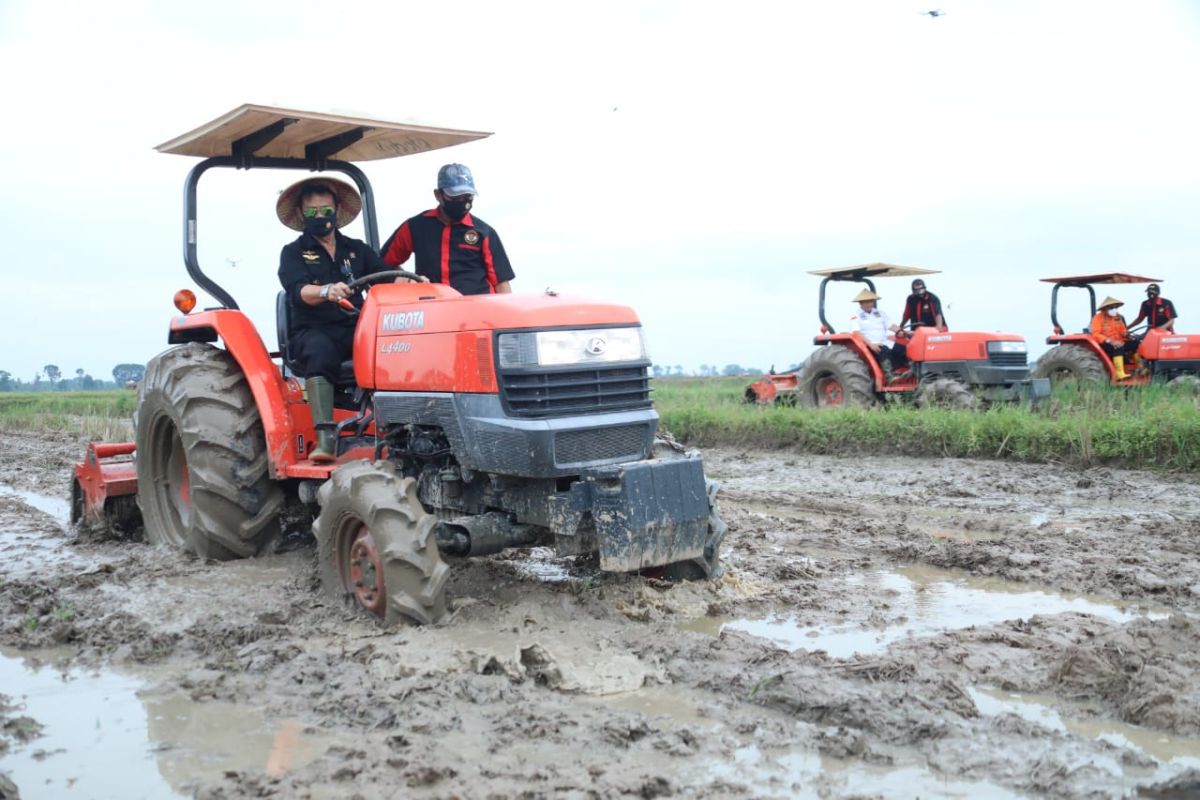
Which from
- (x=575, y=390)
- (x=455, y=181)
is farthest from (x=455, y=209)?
(x=575, y=390)

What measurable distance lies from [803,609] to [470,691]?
189 cm

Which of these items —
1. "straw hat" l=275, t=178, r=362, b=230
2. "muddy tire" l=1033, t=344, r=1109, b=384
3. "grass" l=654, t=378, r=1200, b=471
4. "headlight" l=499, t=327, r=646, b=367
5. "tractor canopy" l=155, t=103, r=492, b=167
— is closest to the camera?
"headlight" l=499, t=327, r=646, b=367

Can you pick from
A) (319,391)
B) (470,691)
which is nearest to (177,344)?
(319,391)

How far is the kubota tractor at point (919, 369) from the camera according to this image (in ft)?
46.6

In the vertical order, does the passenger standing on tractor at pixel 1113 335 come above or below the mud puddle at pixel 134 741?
above

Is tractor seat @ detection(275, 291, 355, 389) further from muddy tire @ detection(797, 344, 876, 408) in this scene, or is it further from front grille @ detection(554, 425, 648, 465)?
muddy tire @ detection(797, 344, 876, 408)

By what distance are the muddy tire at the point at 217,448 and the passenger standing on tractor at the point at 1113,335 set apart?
514 inches

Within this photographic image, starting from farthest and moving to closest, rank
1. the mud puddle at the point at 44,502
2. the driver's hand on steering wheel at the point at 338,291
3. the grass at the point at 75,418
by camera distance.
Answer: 1. the grass at the point at 75,418
2. the mud puddle at the point at 44,502
3. the driver's hand on steering wheel at the point at 338,291

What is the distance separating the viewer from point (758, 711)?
12.5 feet

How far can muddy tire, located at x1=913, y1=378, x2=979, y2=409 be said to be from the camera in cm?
1373

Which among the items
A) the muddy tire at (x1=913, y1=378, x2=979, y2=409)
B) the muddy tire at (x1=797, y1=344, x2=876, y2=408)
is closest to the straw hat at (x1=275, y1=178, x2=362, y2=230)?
the muddy tire at (x1=797, y1=344, x2=876, y2=408)

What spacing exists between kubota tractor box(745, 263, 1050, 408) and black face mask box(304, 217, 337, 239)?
9.52 meters

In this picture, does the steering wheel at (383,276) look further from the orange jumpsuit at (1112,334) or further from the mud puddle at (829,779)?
the orange jumpsuit at (1112,334)

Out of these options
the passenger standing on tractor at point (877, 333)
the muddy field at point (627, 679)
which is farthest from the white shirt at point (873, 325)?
the muddy field at point (627, 679)
